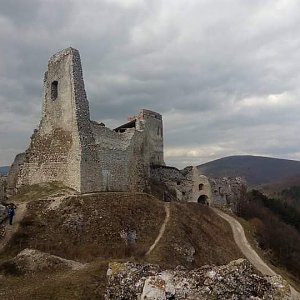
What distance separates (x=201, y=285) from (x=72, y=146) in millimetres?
29290

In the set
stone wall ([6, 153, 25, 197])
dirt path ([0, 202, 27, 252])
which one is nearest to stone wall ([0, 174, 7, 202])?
stone wall ([6, 153, 25, 197])

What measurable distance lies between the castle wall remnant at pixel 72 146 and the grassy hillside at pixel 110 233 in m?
2.84

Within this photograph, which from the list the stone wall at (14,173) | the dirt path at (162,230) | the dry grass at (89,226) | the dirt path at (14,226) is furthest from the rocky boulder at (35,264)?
the stone wall at (14,173)

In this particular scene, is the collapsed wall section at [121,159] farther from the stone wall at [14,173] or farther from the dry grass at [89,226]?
the stone wall at [14,173]

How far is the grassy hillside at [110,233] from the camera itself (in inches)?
1139

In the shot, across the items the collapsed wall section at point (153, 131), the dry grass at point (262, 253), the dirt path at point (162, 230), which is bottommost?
the dry grass at point (262, 253)

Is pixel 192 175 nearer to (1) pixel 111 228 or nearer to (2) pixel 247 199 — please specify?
(2) pixel 247 199

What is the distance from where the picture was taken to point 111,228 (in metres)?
32.6

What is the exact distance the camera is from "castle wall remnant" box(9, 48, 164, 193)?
3831 cm

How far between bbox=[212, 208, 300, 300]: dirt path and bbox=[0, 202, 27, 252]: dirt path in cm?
1888

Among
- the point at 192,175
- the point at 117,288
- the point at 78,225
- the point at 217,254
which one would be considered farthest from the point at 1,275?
the point at 192,175

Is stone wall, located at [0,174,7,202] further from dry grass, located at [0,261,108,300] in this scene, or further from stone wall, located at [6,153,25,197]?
dry grass, located at [0,261,108,300]

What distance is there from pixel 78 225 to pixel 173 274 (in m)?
21.8

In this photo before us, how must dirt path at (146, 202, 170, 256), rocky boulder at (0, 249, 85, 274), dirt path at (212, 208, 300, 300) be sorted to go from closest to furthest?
1. rocky boulder at (0, 249, 85, 274)
2. dirt path at (146, 202, 170, 256)
3. dirt path at (212, 208, 300, 300)
